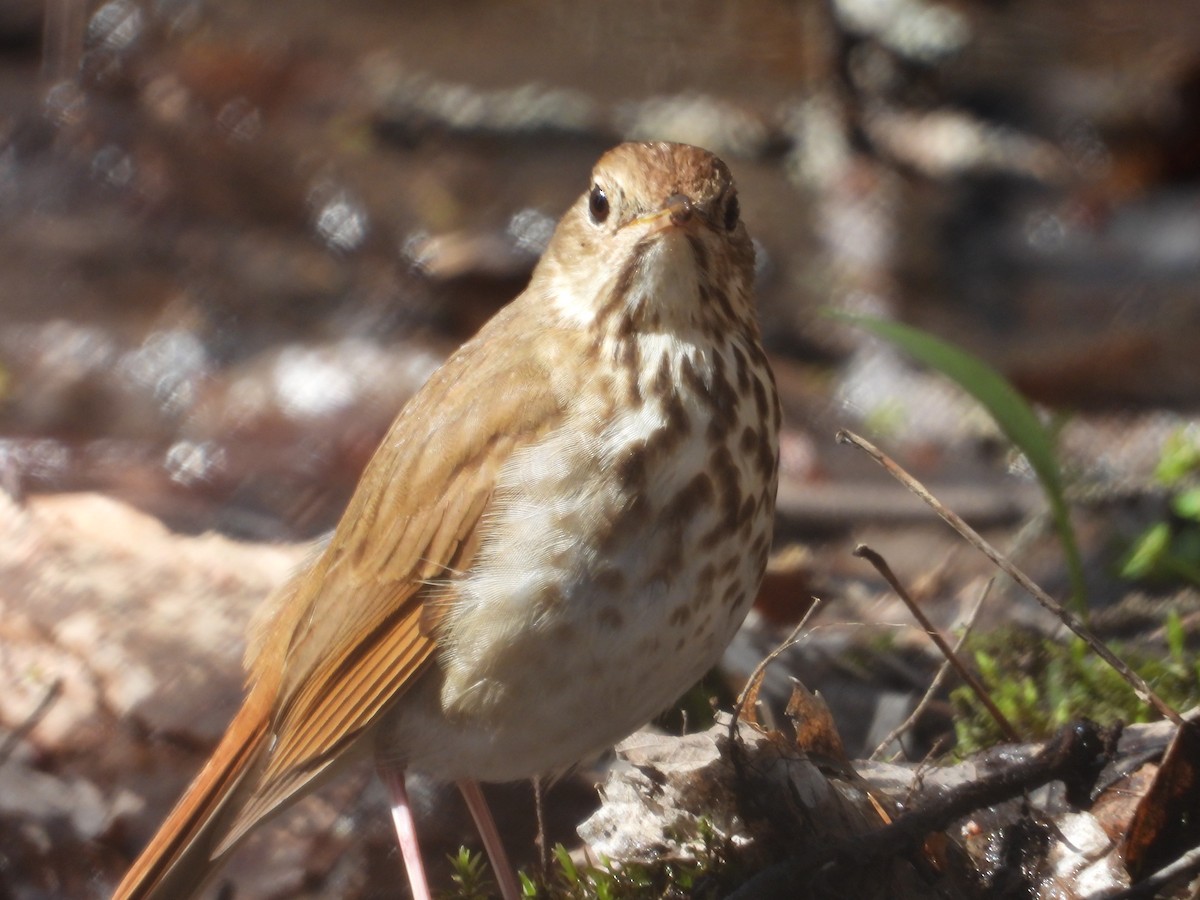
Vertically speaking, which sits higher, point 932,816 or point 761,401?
point 761,401

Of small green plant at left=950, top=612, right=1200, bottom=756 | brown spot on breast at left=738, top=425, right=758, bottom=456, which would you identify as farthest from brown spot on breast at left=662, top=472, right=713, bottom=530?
small green plant at left=950, top=612, right=1200, bottom=756

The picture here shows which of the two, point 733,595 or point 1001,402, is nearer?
point 733,595

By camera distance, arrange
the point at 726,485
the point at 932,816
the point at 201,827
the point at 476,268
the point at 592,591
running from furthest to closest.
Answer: the point at 476,268
the point at 201,827
the point at 726,485
the point at 592,591
the point at 932,816

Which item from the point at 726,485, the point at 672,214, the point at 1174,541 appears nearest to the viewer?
the point at 726,485

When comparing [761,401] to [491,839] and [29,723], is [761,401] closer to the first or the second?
[491,839]

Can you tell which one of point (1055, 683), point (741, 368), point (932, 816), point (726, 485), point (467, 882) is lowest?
point (467, 882)

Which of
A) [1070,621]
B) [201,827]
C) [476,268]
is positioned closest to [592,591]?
[1070,621]

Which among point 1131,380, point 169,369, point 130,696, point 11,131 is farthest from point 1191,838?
point 11,131
